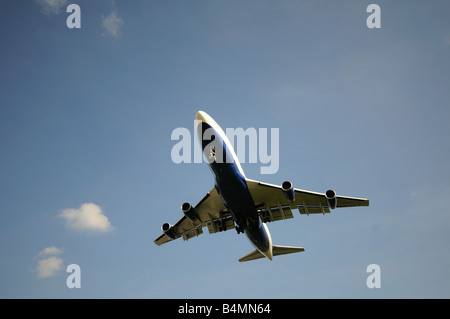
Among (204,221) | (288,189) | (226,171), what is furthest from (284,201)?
(226,171)

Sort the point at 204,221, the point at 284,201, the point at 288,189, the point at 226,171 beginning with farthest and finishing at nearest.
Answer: the point at 204,221 < the point at 284,201 < the point at 288,189 < the point at 226,171

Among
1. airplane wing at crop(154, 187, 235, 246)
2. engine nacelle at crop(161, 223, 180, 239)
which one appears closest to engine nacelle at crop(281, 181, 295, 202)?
airplane wing at crop(154, 187, 235, 246)

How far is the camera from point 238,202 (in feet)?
73.8

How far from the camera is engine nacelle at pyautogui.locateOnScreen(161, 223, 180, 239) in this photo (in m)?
26.2

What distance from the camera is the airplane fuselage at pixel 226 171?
2045 cm

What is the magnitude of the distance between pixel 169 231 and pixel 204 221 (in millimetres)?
3153

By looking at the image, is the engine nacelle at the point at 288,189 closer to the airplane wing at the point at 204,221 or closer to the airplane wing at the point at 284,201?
the airplane wing at the point at 284,201

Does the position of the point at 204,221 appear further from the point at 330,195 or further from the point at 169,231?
the point at 330,195

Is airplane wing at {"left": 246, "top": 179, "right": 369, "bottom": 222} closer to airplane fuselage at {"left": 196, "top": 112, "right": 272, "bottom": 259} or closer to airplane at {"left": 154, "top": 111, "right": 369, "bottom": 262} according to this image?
airplane at {"left": 154, "top": 111, "right": 369, "bottom": 262}

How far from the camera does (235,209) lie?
75.7ft
